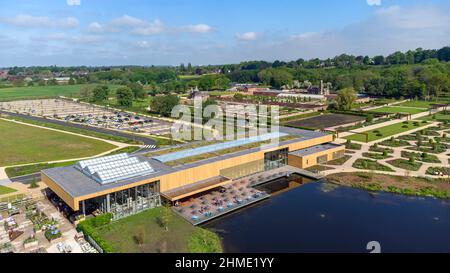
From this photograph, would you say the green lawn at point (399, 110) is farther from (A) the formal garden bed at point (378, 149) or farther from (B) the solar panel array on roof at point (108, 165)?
(B) the solar panel array on roof at point (108, 165)

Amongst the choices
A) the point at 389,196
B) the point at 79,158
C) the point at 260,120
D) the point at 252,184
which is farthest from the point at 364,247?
the point at 260,120

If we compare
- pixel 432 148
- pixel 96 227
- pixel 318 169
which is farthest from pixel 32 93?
pixel 432 148

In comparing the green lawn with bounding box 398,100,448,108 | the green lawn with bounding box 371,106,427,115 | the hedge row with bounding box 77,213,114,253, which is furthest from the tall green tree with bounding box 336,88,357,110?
the hedge row with bounding box 77,213,114,253

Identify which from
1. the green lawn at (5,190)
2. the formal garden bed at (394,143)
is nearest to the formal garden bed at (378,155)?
the formal garden bed at (394,143)

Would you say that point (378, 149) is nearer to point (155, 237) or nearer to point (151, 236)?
point (155, 237)

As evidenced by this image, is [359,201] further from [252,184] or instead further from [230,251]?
[230,251]
